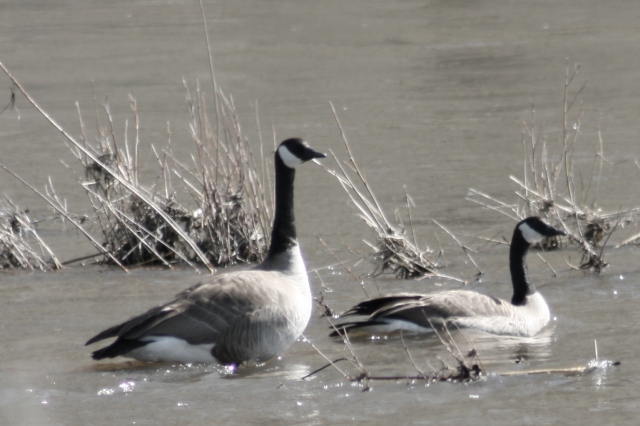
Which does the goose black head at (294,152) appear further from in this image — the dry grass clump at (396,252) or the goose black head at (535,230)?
the goose black head at (535,230)

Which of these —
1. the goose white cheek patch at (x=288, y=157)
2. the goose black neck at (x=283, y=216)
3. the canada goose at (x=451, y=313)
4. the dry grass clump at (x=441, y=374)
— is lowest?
the canada goose at (x=451, y=313)

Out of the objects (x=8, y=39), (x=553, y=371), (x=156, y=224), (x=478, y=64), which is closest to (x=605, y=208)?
(x=156, y=224)

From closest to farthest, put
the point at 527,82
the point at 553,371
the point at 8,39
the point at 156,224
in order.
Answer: the point at 553,371, the point at 156,224, the point at 527,82, the point at 8,39

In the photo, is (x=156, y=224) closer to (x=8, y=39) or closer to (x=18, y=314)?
(x=18, y=314)

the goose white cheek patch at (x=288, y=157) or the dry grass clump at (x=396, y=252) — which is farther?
the dry grass clump at (x=396, y=252)

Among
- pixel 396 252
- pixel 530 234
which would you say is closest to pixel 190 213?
pixel 396 252

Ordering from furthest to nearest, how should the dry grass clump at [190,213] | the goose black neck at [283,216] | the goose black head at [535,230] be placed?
the dry grass clump at [190,213] → the goose black head at [535,230] → the goose black neck at [283,216]

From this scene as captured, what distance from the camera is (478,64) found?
20.8 m

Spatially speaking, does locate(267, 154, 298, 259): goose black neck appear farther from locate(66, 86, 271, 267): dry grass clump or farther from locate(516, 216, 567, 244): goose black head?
locate(516, 216, 567, 244): goose black head

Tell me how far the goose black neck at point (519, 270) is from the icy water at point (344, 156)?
0.31 meters

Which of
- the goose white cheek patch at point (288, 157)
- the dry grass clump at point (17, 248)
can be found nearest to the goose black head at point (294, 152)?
the goose white cheek patch at point (288, 157)

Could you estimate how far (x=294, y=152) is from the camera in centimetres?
886

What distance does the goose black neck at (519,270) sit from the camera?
913 cm

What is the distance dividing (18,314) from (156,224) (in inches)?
80.7
